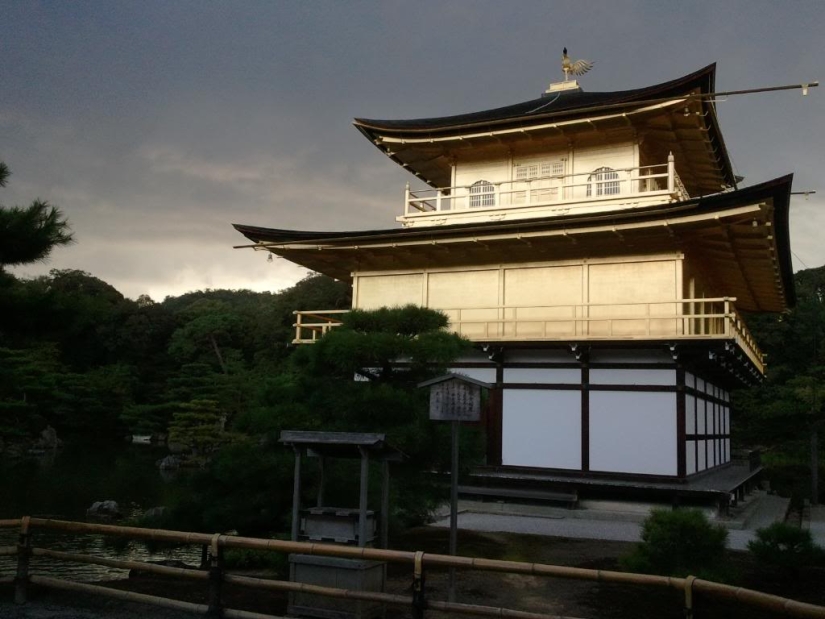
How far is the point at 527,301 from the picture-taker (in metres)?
16.5

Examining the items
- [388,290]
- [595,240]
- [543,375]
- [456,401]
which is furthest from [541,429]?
[456,401]

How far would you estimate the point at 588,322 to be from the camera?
51.1 feet

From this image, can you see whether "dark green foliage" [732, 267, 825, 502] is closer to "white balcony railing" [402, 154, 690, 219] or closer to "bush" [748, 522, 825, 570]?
"white balcony railing" [402, 154, 690, 219]

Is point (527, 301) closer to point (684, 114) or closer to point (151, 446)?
point (684, 114)

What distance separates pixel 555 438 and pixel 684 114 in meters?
7.96

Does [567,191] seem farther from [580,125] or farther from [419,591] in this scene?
[419,591]

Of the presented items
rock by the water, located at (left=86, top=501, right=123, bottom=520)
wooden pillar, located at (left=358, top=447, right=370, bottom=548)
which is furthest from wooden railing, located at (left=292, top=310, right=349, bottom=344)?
wooden pillar, located at (left=358, top=447, right=370, bottom=548)

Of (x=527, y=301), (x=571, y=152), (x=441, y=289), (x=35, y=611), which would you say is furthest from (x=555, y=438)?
(x=35, y=611)

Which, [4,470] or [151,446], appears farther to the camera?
[151,446]

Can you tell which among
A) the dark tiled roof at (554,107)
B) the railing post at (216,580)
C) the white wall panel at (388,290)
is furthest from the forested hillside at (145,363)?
the railing post at (216,580)

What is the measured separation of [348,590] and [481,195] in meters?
14.2

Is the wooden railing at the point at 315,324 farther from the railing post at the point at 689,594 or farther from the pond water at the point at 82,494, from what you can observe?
the railing post at the point at 689,594

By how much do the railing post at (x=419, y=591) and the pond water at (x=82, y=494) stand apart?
5.94 metres

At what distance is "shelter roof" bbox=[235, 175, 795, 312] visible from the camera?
542 inches
